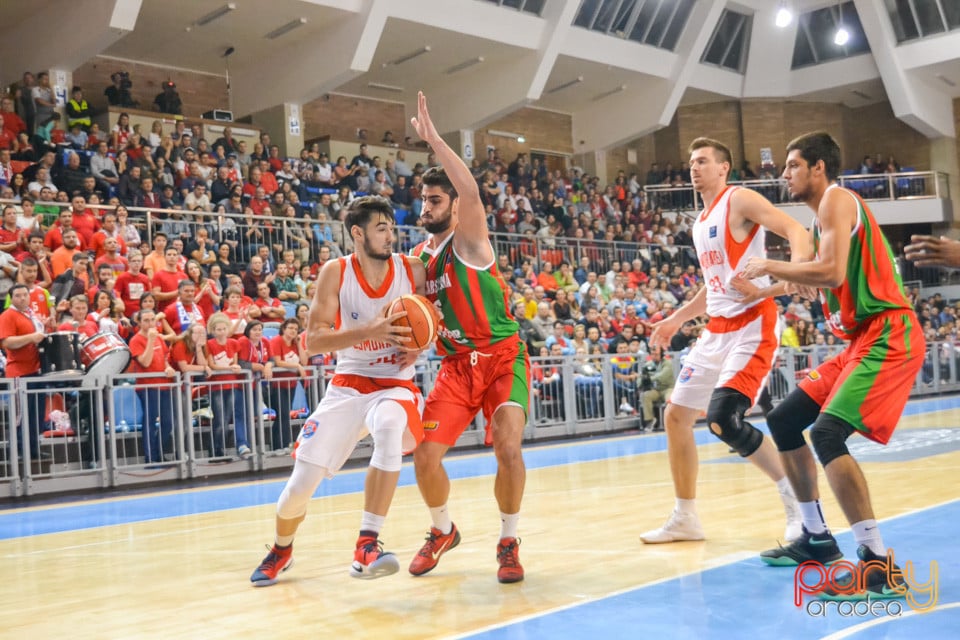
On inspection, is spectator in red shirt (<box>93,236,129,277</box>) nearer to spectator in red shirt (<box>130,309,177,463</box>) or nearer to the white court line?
spectator in red shirt (<box>130,309,177,463</box>)

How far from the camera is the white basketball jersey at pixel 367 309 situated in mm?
5348

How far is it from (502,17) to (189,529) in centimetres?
1795

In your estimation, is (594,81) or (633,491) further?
(594,81)

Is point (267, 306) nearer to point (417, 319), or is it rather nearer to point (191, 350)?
point (191, 350)

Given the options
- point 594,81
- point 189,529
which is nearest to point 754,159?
point 594,81

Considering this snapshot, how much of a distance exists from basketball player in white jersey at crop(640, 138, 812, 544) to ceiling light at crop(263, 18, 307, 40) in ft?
53.6

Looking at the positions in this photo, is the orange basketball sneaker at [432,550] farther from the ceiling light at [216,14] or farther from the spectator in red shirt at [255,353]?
the ceiling light at [216,14]

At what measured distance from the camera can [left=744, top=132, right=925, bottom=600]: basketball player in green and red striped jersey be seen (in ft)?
14.1

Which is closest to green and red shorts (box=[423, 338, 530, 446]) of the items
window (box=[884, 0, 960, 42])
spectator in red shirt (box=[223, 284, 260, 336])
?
spectator in red shirt (box=[223, 284, 260, 336])

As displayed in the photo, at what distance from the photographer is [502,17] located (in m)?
23.2

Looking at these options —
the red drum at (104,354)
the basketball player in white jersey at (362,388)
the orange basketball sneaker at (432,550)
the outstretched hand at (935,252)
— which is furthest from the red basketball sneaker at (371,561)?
the red drum at (104,354)

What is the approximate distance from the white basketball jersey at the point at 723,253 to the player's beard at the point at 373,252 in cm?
188

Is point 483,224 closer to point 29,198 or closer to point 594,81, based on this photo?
point 29,198

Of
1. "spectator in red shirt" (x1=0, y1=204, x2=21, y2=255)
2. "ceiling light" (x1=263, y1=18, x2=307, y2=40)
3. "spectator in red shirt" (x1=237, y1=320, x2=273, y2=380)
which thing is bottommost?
"spectator in red shirt" (x1=237, y1=320, x2=273, y2=380)
